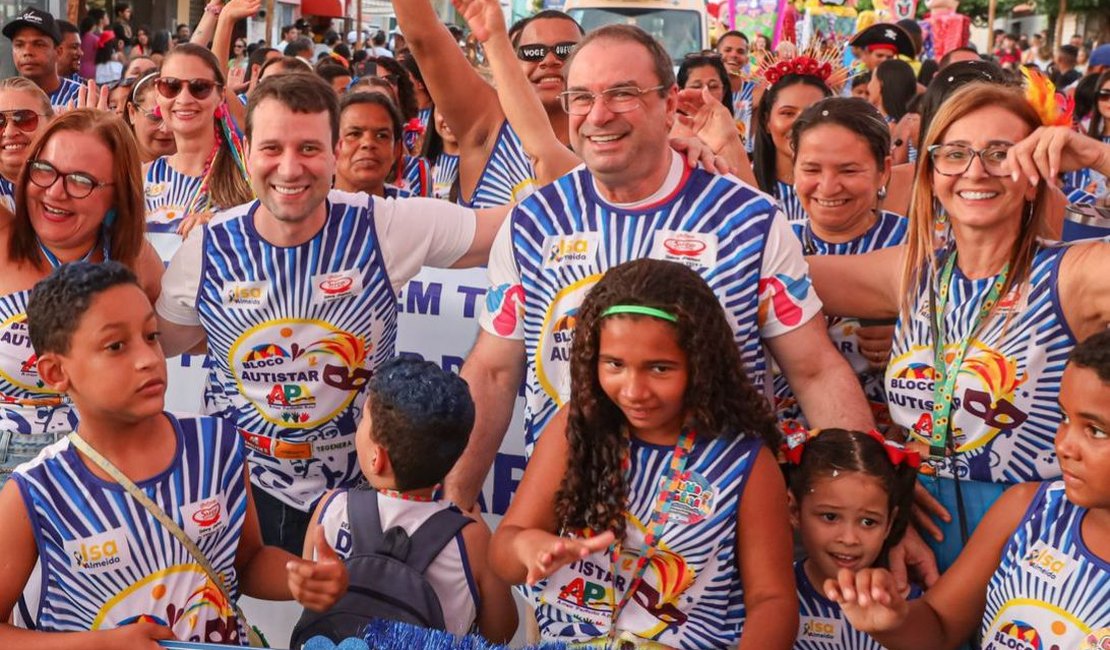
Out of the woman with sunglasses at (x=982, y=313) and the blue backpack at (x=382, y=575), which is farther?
the woman with sunglasses at (x=982, y=313)

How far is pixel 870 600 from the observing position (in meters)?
2.39

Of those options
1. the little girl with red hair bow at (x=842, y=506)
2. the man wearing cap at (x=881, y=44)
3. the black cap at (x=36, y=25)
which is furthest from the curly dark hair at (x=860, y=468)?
the man wearing cap at (x=881, y=44)

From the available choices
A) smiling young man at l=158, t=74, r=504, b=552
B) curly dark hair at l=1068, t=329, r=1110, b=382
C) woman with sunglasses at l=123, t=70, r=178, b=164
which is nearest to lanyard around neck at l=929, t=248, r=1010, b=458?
curly dark hair at l=1068, t=329, r=1110, b=382

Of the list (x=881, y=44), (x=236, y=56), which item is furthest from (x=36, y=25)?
(x=881, y=44)

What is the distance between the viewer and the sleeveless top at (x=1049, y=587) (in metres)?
2.38

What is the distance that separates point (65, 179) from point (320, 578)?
150 centimetres

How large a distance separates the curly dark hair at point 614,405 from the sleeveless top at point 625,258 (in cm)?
30

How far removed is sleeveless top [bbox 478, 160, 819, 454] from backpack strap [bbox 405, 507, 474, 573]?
549 mm

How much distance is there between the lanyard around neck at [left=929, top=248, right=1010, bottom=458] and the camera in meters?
2.81

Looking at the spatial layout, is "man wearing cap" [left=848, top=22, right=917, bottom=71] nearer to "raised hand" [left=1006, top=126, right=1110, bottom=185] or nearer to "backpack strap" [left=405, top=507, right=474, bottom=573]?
"raised hand" [left=1006, top=126, right=1110, bottom=185]

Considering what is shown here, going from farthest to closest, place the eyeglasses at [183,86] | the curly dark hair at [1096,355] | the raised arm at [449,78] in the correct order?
the eyeglasses at [183,86] < the raised arm at [449,78] < the curly dark hair at [1096,355]

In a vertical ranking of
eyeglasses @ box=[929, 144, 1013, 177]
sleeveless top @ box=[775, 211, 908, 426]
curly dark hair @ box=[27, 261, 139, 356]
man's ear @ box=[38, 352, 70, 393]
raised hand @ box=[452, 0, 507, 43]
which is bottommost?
sleeveless top @ box=[775, 211, 908, 426]

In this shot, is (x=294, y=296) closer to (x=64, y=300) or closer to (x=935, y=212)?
(x=64, y=300)

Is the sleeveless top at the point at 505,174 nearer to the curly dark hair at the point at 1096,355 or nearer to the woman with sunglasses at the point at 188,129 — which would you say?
the woman with sunglasses at the point at 188,129
